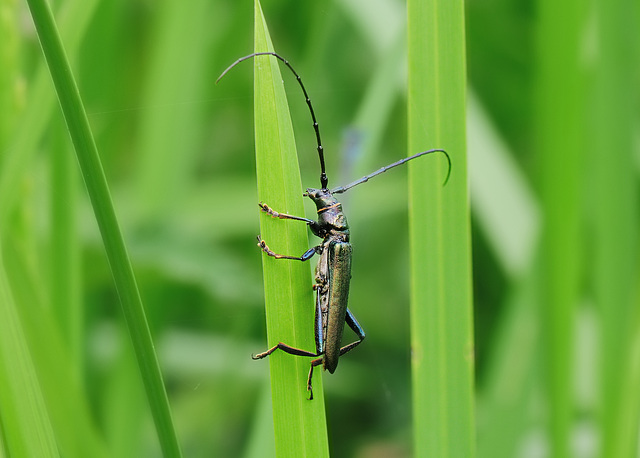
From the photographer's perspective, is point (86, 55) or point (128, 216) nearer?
point (86, 55)

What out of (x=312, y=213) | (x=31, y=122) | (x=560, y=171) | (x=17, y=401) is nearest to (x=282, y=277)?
(x=17, y=401)

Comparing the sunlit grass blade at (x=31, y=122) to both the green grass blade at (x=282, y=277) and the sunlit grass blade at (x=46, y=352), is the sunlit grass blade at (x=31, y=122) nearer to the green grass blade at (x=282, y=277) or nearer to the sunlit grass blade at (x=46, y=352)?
the sunlit grass blade at (x=46, y=352)

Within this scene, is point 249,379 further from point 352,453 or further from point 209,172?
point 209,172

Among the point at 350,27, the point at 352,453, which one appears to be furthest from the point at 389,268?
the point at 350,27

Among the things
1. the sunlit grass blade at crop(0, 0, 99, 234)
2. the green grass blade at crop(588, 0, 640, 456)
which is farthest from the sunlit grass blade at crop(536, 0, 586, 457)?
the sunlit grass blade at crop(0, 0, 99, 234)

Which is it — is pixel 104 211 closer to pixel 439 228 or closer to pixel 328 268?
pixel 439 228
